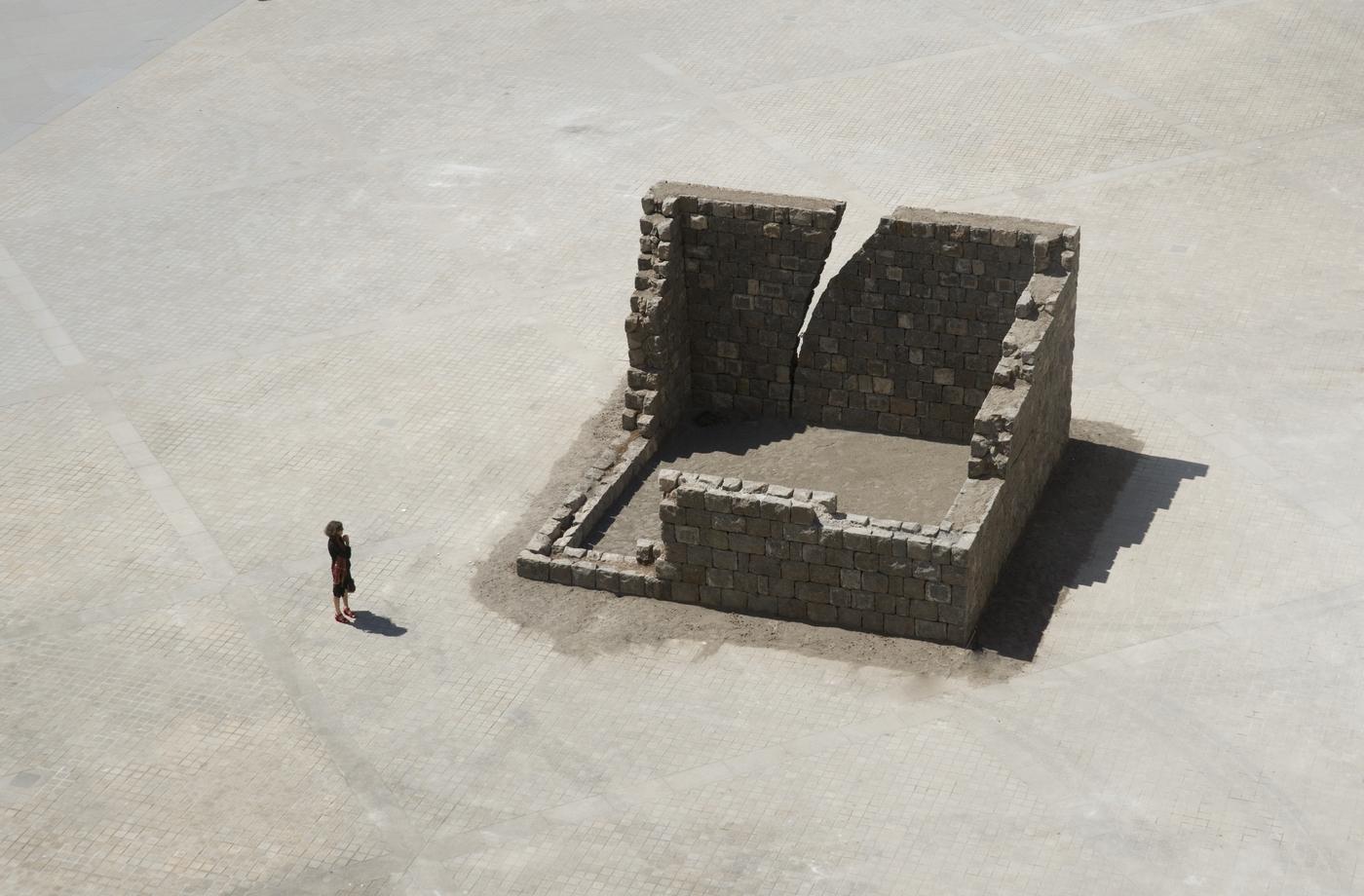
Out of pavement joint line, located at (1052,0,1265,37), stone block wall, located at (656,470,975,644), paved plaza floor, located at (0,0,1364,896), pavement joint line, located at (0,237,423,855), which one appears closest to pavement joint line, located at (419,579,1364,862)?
paved plaza floor, located at (0,0,1364,896)

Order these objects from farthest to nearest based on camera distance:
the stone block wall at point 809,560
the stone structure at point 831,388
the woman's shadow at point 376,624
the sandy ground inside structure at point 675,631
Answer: the woman's shadow at point 376,624
the stone structure at point 831,388
the sandy ground inside structure at point 675,631
the stone block wall at point 809,560

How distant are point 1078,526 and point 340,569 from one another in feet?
23.1

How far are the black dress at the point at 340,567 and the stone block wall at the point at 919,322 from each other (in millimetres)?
5581

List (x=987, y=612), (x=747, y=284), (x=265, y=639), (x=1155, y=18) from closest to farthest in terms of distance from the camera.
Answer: (x=987, y=612) → (x=265, y=639) → (x=747, y=284) → (x=1155, y=18)

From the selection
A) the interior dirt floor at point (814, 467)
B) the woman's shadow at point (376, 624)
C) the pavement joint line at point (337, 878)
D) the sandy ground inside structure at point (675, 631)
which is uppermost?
the interior dirt floor at point (814, 467)

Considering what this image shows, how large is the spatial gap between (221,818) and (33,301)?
10.9m

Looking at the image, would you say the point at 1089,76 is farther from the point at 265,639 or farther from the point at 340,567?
the point at 265,639

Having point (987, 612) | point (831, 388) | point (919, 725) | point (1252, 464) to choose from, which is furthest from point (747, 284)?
point (919, 725)

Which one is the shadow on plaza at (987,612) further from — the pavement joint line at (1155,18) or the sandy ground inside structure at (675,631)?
the pavement joint line at (1155,18)

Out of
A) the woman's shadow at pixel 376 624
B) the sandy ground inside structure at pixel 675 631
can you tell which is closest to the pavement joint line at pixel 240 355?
the sandy ground inside structure at pixel 675 631

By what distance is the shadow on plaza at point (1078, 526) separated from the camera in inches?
747

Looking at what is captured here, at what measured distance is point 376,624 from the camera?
19.5m

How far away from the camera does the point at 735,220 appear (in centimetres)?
2162

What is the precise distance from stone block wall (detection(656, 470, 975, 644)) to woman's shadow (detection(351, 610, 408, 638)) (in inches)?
99.5
